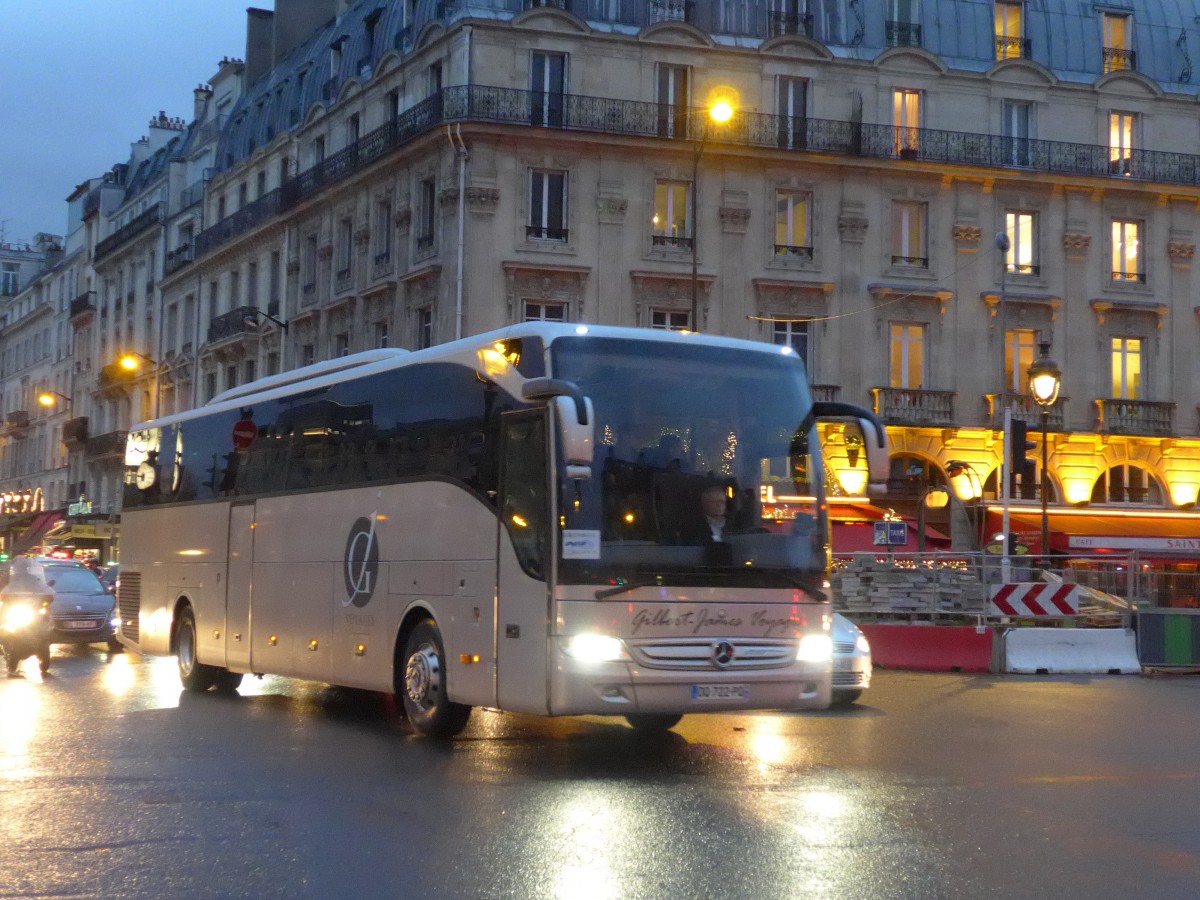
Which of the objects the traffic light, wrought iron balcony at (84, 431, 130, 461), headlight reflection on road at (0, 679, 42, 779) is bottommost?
headlight reflection on road at (0, 679, 42, 779)

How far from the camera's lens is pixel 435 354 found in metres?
13.8

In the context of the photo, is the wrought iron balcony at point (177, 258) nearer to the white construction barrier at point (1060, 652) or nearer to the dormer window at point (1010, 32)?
the dormer window at point (1010, 32)

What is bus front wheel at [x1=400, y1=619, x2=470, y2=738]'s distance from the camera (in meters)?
13.2

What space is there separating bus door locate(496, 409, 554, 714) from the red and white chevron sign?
13.0 m

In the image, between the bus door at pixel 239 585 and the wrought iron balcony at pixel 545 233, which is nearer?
the bus door at pixel 239 585

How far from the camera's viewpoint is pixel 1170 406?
42219 mm

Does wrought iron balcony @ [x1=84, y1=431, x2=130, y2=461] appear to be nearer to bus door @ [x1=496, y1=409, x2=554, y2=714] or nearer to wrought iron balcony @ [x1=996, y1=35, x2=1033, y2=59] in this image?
wrought iron balcony @ [x1=996, y1=35, x2=1033, y2=59]

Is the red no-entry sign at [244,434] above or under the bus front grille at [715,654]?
above

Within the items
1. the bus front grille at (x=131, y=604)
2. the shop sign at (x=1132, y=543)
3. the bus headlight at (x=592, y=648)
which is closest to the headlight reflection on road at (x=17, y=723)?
the bus front grille at (x=131, y=604)

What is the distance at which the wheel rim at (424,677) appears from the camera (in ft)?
43.8

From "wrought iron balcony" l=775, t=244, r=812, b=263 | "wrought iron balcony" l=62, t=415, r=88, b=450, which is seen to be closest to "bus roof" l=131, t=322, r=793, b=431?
"wrought iron balcony" l=775, t=244, r=812, b=263

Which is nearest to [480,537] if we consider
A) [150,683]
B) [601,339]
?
[601,339]

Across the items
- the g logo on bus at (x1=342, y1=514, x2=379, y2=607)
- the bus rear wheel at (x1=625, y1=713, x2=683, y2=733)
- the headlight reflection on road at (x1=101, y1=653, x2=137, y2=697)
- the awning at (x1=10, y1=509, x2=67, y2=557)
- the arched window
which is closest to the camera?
the bus rear wheel at (x1=625, y1=713, x2=683, y2=733)

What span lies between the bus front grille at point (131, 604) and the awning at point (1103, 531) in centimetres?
2434
